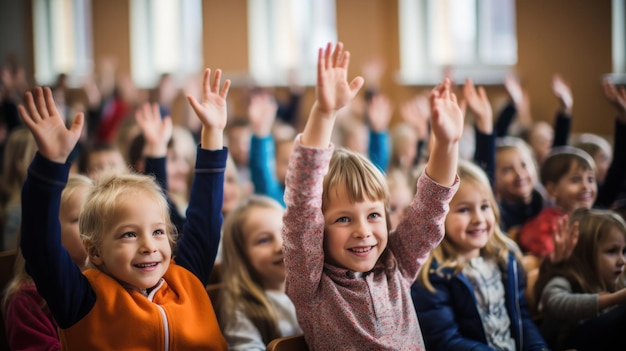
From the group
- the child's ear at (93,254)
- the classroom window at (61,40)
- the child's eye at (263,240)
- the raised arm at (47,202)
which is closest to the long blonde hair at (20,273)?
the child's ear at (93,254)

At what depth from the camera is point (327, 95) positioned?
1602 millimetres

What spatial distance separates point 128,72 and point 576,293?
9120 millimetres

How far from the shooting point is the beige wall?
6200 millimetres

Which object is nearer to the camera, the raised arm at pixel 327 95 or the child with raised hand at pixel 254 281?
the raised arm at pixel 327 95

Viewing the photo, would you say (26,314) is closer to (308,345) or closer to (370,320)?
(308,345)

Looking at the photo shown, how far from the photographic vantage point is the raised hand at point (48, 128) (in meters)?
1.46

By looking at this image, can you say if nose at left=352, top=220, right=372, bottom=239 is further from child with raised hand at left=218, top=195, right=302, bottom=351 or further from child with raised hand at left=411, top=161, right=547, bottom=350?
child with raised hand at left=218, top=195, right=302, bottom=351

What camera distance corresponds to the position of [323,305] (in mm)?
1755

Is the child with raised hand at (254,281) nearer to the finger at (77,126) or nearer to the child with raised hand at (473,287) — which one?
the child with raised hand at (473,287)

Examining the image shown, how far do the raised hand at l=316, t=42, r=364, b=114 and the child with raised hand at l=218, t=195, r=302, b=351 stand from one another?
0.87 m

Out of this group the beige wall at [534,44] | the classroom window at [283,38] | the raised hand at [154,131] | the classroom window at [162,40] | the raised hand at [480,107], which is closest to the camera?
the raised hand at [154,131]

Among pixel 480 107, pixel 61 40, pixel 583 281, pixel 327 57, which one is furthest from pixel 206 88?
pixel 61 40

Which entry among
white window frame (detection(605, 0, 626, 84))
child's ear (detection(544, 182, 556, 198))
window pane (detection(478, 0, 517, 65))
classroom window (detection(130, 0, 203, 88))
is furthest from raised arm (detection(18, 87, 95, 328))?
classroom window (detection(130, 0, 203, 88))

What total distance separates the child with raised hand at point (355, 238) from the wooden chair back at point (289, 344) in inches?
1.1
